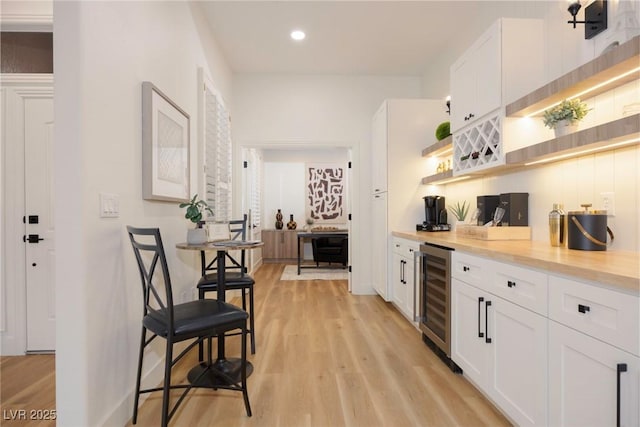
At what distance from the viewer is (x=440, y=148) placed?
327 centimetres

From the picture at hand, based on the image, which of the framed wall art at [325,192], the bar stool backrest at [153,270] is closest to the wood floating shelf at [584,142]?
the bar stool backrest at [153,270]

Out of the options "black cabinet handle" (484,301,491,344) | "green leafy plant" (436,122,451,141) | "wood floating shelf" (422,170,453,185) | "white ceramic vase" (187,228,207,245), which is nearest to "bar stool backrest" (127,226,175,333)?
"white ceramic vase" (187,228,207,245)

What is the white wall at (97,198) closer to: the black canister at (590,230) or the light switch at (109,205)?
the light switch at (109,205)

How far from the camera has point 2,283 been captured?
8.04 ft

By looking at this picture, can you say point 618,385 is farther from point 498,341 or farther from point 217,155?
point 217,155

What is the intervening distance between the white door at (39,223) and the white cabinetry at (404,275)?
2.93 meters

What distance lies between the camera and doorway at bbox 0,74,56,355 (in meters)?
2.44

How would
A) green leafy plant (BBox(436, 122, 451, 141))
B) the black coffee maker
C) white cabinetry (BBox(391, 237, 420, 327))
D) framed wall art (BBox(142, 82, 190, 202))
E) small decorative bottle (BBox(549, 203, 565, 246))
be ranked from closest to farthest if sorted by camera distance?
1. small decorative bottle (BBox(549, 203, 565, 246))
2. framed wall art (BBox(142, 82, 190, 202))
3. white cabinetry (BBox(391, 237, 420, 327))
4. green leafy plant (BBox(436, 122, 451, 141))
5. the black coffee maker

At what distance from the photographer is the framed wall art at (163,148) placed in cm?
200

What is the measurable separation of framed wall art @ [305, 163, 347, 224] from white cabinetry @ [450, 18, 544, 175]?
4.94 m

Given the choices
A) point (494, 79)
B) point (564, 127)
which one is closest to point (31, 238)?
point (494, 79)

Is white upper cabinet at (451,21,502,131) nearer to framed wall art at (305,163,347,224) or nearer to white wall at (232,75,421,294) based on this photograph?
white wall at (232,75,421,294)

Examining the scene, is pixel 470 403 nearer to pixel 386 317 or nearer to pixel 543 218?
pixel 543 218

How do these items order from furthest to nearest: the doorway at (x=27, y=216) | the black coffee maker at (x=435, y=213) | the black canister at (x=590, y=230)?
the black coffee maker at (x=435, y=213)
the doorway at (x=27, y=216)
the black canister at (x=590, y=230)
